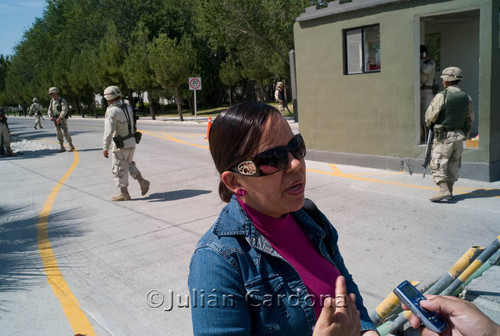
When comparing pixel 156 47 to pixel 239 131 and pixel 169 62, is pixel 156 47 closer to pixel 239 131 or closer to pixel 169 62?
pixel 169 62

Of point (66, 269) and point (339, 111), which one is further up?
point (339, 111)

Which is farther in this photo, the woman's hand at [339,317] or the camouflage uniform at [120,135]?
the camouflage uniform at [120,135]

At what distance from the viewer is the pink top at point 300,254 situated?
1.79m

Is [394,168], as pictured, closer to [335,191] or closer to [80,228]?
[335,191]

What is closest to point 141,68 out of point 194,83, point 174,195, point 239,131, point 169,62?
point 169,62

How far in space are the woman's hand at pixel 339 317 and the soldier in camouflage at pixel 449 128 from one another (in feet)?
19.3

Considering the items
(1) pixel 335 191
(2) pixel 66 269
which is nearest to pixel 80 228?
(2) pixel 66 269

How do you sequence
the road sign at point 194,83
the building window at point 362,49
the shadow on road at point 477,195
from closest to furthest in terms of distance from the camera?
the shadow on road at point 477,195, the building window at point 362,49, the road sign at point 194,83

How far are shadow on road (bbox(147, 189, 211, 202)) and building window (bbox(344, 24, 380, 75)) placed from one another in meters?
4.45

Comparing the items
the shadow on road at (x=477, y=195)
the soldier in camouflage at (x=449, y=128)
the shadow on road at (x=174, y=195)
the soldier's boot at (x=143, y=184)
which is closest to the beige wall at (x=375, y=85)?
the shadow on road at (x=477, y=195)

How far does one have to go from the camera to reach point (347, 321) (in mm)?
1590

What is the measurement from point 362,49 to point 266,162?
343 inches

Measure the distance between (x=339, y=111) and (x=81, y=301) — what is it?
7549mm

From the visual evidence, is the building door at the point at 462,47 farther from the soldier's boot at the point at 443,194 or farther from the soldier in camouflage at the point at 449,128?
the soldier's boot at the point at 443,194
